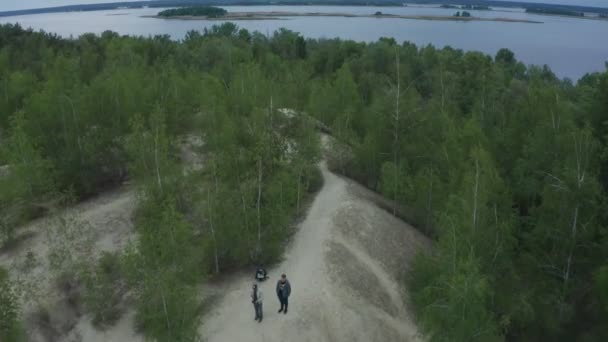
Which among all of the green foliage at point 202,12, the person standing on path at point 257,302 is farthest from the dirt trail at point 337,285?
the green foliage at point 202,12

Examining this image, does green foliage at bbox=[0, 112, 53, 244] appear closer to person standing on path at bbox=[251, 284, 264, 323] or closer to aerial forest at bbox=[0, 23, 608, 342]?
aerial forest at bbox=[0, 23, 608, 342]

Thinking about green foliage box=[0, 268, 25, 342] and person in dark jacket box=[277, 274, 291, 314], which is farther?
person in dark jacket box=[277, 274, 291, 314]

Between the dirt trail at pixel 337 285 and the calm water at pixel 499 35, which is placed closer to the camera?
the dirt trail at pixel 337 285

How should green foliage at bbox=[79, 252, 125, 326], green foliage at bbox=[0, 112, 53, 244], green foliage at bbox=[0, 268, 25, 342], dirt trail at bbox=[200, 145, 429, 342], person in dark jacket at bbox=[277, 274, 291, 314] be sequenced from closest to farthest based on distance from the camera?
green foliage at bbox=[0, 268, 25, 342] < person in dark jacket at bbox=[277, 274, 291, 314] < dirt trail at bbox=[200, 145, 429, 342] < green foliage at bbox=[79, 252, 125, 326] < green foliage at bbox=[0, 112, 53, 244]

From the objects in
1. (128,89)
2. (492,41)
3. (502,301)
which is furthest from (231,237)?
(492,41)

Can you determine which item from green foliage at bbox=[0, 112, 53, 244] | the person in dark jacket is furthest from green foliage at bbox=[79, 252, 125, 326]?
the person in dark jacket

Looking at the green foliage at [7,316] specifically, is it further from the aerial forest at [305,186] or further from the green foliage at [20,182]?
the green foliage at [20,182]
